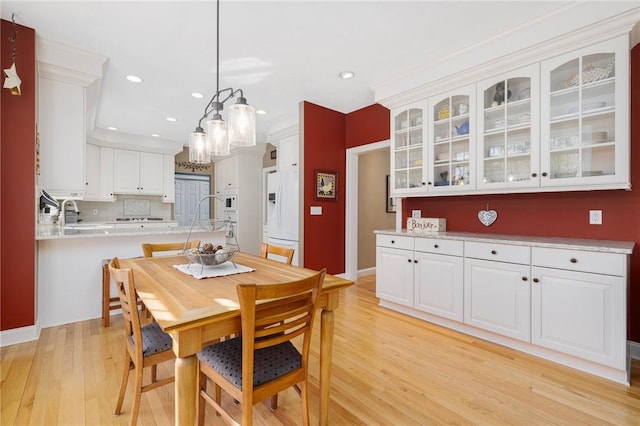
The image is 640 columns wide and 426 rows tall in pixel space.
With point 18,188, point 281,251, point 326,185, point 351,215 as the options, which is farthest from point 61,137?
point 351,215

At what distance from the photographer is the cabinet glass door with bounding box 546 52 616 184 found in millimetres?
2137

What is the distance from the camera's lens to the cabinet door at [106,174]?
224 inches

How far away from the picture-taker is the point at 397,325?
294 cm

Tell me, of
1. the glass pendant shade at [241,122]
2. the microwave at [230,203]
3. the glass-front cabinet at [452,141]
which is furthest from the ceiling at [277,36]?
the microwave at [230,203]

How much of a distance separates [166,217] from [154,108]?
118 inches

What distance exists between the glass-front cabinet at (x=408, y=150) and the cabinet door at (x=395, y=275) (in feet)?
2.40

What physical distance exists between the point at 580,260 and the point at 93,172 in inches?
279

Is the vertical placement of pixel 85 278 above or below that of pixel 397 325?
above

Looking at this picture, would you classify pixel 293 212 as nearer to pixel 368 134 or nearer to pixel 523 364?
pixel 368 134

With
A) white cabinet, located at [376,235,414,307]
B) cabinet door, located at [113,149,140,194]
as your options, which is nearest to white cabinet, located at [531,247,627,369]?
white cabinet, located at [376,235,414,307]

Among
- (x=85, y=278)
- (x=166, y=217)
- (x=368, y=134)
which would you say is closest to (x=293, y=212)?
(x=368, y=134)

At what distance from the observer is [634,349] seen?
2.28 metres

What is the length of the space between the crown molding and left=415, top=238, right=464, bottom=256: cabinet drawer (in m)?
1.53

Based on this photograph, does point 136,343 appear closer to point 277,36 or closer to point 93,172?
point 277,36
